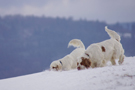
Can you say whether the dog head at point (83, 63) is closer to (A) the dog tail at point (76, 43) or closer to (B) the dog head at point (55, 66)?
(B) the dog head at point (55, 66)

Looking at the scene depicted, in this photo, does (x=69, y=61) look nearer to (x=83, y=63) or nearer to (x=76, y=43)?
(x=76, y=43)

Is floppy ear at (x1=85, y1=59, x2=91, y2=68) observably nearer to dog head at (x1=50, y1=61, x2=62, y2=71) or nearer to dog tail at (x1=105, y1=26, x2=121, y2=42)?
dog head at (x1=50, y1=61, x2=62, y2=71)

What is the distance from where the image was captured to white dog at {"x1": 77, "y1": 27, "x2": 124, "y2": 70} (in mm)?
9492

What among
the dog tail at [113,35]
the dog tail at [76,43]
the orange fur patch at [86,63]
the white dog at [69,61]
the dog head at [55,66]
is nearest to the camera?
the orange fur patch at [86,63]

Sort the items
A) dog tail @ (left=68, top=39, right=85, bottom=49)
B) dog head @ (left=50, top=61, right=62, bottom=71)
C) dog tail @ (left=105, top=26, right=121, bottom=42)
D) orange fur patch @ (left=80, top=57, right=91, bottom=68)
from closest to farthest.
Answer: orange fur patch @ (left=80, top=57, right=91, bottom=68) < dog head @ (left=50, top=61, right=62, bottom=71) < dog tail @ (left=105, top=26, right=121, bottom=42) < dog tail @ (left=68, top=39, right=85, bottom=49)

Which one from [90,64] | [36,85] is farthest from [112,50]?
[36,85]

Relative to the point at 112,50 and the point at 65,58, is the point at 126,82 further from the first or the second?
the point at 65,58

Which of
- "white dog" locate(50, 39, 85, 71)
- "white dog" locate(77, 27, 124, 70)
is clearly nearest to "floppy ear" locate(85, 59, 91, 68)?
"white dog" locate(77, 27, 124, 70)

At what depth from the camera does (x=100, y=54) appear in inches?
401

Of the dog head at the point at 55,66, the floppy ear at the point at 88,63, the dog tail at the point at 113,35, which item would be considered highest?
the dog tail at the point at 113,35

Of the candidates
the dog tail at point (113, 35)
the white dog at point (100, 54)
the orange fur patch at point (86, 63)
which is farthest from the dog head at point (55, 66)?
the dog tail at point (113, 35)

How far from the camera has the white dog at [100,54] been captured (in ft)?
31.1

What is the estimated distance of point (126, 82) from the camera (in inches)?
220

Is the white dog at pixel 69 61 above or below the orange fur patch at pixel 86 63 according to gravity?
above
